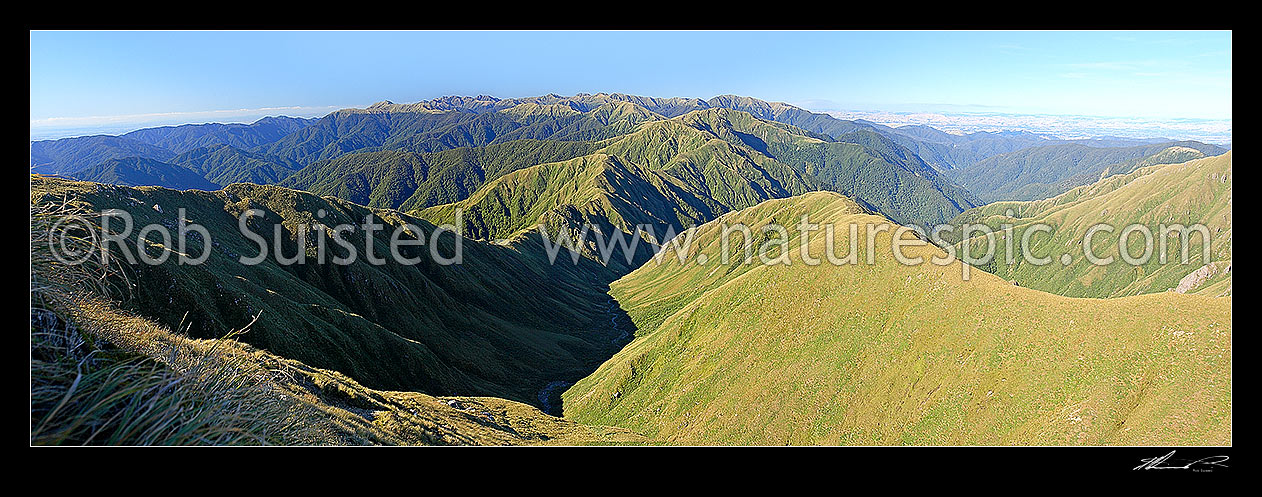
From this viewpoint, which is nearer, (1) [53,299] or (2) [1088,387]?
(1) [53,299]

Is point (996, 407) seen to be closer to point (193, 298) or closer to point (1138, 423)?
point (1138, 423)

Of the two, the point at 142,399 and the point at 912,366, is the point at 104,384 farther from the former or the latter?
the point at 912,366
